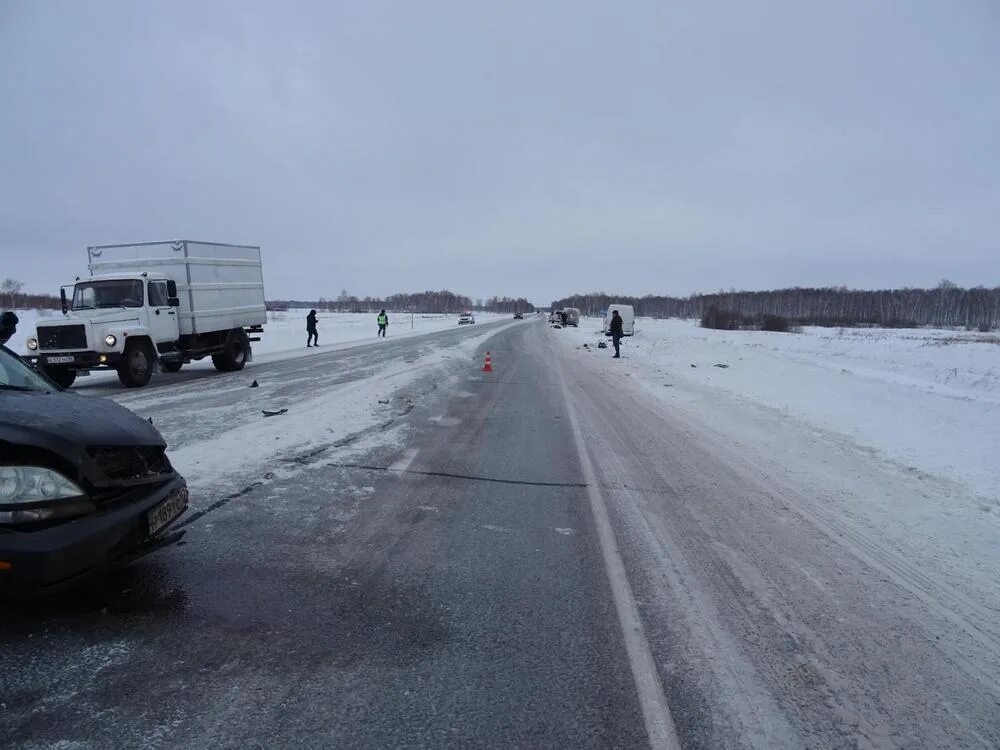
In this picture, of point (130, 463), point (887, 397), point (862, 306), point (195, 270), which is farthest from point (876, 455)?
point (862, 306)

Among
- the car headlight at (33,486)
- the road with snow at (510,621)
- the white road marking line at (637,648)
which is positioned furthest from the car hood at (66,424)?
the white road marking line at (637,648)

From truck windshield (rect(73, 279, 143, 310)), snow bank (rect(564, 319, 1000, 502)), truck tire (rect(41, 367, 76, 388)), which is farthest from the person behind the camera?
truck windshield (rect(73, 279, 143, 310))

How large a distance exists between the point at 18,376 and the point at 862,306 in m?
140

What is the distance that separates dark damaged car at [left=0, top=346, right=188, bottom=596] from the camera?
2701 millimetres

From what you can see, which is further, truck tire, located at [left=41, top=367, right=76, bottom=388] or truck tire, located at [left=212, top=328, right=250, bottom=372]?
truck tire, located at [left=212, top=328, right=250, bottom=372]

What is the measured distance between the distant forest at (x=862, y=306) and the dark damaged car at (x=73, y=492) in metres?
71.8

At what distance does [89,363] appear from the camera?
1233 cm

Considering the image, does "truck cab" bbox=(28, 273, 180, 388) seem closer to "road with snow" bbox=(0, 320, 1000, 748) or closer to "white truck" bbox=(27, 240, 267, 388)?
"white truck" bbox=(27, 240, 267, 388)

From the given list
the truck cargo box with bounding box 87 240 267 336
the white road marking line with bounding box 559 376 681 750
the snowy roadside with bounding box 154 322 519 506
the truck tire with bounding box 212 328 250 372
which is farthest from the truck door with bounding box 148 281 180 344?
the white road marking line with bounding box 559 376 681 750

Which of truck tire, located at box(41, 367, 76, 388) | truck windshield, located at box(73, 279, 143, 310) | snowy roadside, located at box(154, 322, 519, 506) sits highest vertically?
truck windshield, located at box(73, 279, 143, 310)

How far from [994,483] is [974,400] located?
570 centimetres

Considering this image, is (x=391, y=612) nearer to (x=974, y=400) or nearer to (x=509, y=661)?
(x=509, y=661)

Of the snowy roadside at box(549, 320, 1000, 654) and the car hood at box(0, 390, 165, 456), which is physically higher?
the car hood at box(0, 390, 165, 456)

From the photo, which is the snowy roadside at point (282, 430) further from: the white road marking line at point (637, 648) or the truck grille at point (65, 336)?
the white road marking line at point (637, 648)
